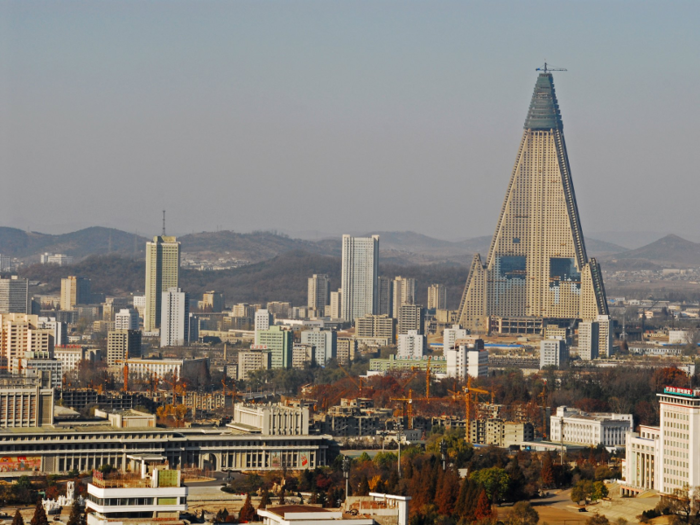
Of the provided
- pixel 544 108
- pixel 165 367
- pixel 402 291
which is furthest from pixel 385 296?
pixel 165 367

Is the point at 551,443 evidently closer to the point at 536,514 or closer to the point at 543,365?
the point at 536,514

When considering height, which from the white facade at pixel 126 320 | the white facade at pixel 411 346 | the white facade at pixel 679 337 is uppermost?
the white facade at pixel 126 320

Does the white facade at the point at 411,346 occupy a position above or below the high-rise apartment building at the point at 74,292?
below

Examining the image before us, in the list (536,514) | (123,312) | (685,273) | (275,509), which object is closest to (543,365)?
(123,312)

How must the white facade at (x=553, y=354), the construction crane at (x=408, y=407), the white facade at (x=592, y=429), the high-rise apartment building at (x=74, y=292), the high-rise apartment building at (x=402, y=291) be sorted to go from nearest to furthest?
the white facade at (x=592, y=429) → the construction crane at (x=408, y=407) → the white facade at (x=553, y=354) → the high-rise apartment building at (x=402, y=291) → the high-rise apartment building at (x=74, y=292)

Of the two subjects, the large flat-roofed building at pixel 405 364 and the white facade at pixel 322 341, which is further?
the white facade at pixel 322 341

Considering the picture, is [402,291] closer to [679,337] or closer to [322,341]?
[679,337]

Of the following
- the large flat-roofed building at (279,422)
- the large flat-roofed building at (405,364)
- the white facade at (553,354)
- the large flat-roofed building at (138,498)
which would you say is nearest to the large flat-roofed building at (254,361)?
the large flat-roofed building at (405,364)

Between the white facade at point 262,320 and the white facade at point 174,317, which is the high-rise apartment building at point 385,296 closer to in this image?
the white facade at point 262,320

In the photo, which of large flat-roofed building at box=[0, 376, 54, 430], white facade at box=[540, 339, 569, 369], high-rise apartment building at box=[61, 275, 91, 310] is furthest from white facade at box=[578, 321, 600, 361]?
high-rise apartment building at box=[61, 275, 91, 310]
